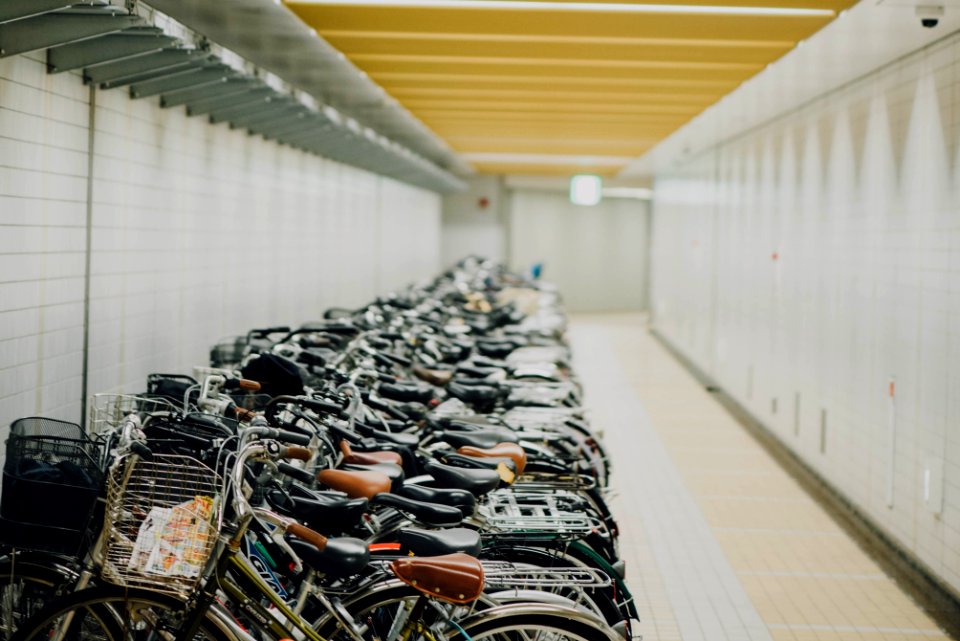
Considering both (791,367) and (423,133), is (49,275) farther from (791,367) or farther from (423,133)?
(423,133)

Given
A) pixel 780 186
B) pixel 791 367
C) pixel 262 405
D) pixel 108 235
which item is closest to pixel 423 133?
pixel 780 186

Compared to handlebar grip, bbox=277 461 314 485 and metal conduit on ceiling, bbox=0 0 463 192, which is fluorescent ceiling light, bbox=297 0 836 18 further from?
handlebar grip, bbox=277 461 314 485

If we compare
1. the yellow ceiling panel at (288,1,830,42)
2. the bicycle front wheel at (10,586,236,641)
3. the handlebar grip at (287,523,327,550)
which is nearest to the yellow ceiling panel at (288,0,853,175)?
the yellow ceiling panel at (288,1,830,42)

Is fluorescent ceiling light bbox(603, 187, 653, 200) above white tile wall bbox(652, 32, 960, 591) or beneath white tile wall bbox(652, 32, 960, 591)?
above

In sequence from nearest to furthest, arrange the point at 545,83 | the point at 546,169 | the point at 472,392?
the point at 472,392
the point at 545,83
the point at 546,169

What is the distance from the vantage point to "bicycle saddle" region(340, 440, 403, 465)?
3.21m

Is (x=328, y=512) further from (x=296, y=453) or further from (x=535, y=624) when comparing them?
(x=535, y=624)

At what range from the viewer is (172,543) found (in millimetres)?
2395

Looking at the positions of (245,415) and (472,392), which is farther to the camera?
(472,392)

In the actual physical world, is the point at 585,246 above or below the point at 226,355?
above

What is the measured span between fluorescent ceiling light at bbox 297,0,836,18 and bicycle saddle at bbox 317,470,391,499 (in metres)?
2.68

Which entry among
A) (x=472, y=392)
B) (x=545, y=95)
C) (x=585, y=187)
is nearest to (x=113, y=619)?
(x=472, y=392)

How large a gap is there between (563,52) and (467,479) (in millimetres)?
3566

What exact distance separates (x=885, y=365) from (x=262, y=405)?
3.61 metres
